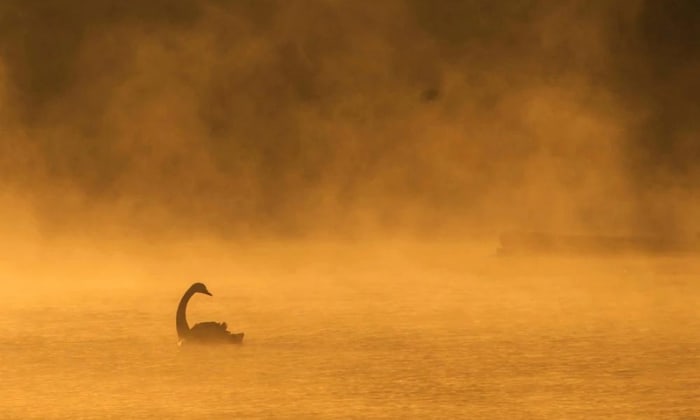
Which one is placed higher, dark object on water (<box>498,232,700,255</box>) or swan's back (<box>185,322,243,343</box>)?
dark object on water (<box>498,232,700,255</box>)

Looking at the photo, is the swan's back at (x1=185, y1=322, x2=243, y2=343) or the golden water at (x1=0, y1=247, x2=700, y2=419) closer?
the golden water at (x1=0, y1=247, x2=700, y2=419)

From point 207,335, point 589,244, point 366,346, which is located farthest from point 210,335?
point 589,244

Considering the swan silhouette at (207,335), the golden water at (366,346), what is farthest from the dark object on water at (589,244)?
the swan silhouette at (207,335)

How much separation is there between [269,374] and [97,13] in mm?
13616

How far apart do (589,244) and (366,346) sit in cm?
623

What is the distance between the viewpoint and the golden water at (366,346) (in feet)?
23.9

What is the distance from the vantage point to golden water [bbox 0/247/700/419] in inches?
286

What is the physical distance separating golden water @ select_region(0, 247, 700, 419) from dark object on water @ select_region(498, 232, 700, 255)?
1710mm

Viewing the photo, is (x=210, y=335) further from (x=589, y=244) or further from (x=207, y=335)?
(x=589, y=244)

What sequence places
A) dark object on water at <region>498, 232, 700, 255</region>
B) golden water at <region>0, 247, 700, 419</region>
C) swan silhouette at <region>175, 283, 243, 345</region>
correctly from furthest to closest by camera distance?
dark object on water at <region>498, 232, 700, 255</region> → swan silhouette at <region>175, 283, 243, 345</region> → golden water at <region>0, 247, 700, 419</region>

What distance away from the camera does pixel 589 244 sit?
14.6 metres

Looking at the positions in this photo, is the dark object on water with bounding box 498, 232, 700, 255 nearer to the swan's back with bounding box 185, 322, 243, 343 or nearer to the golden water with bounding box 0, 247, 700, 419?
the golden water with bounding box 0, 247, 700, 419

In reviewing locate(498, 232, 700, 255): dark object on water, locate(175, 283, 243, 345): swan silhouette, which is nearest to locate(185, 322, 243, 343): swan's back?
locate(175, 283, 243, 345): swan silhouette

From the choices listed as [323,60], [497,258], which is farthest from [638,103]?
[497,258]
